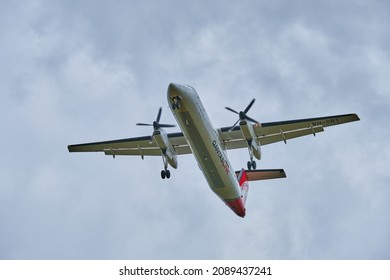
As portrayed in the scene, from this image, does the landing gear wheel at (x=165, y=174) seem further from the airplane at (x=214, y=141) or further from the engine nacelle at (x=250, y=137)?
the engine nacelle at (x=250, y=137)

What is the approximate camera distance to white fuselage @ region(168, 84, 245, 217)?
4002 cm

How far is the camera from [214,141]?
42344 millimetres

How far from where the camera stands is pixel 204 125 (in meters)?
41.2

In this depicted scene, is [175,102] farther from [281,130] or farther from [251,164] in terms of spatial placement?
[281,130]

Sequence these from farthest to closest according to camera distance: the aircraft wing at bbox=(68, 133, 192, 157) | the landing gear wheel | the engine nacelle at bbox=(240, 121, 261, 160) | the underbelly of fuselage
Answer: the aircraft wing at bbox=(68, 133, 192, 157), the landing gear wheel, the engine nacelle at bbox=(240, 121, 261, 160), the underbelly of fuselage

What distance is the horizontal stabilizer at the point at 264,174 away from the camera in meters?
47.2

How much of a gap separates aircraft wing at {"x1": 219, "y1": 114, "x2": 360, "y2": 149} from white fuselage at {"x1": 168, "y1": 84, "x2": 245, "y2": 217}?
220 centimetres

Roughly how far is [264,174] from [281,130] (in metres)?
3.56

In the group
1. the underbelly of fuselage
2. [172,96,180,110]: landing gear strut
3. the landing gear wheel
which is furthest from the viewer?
the landing gear wheel

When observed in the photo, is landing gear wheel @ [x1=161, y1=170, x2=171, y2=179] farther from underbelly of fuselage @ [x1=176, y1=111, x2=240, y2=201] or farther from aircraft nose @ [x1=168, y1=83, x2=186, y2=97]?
aircraft nose @ [x1=168, y1=83, x2=186, y2=97]

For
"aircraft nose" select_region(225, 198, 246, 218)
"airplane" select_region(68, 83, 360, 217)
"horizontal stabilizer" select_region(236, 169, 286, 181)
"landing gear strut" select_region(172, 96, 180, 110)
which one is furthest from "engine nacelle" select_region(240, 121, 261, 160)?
"landing gear strut" select_region(172, 96, 180, 110)

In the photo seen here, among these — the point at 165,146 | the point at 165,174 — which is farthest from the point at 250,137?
the point at 165,174

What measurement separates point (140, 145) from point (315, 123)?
13.1 metres
